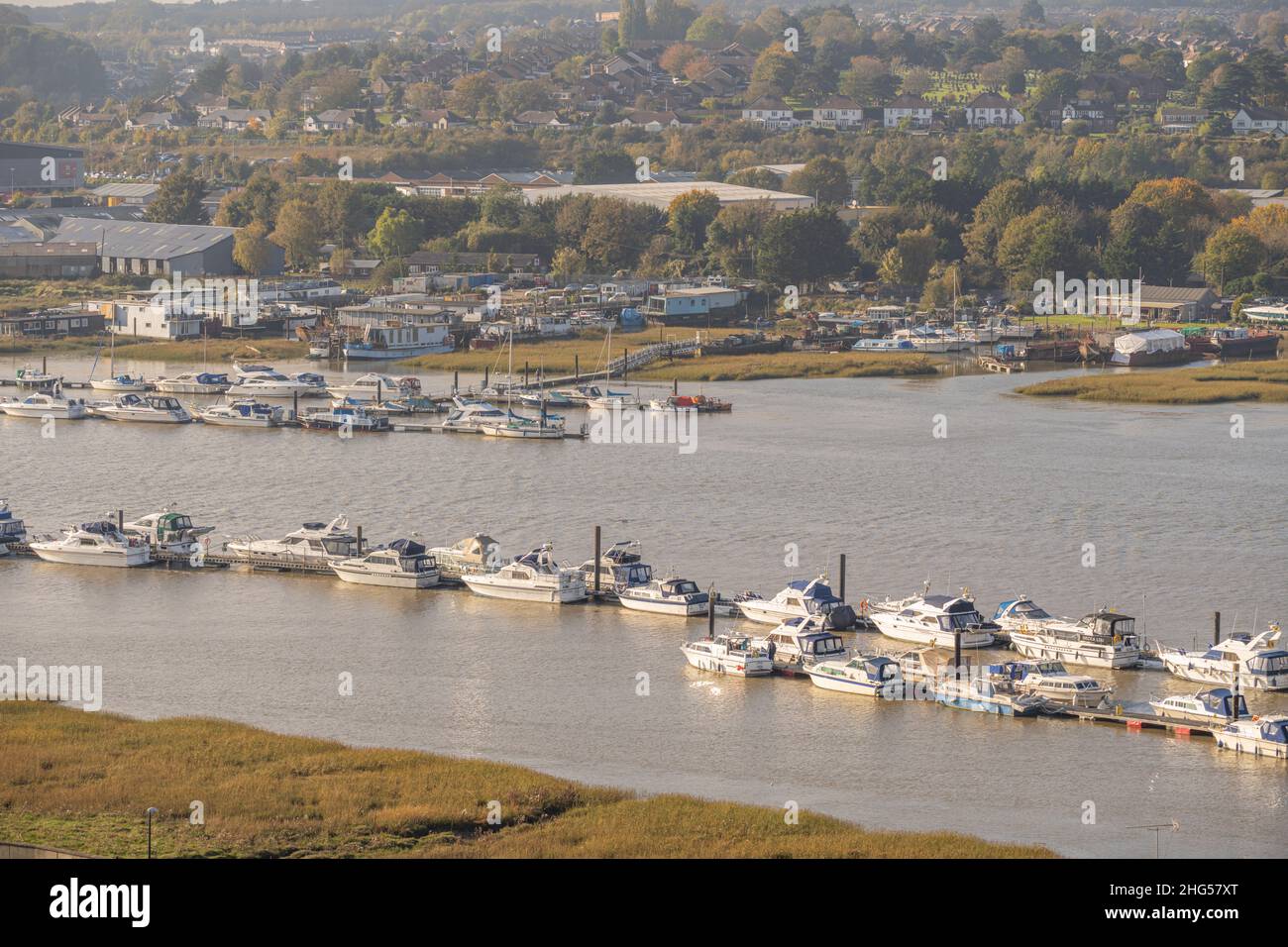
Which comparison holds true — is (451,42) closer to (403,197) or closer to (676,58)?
(676,58)

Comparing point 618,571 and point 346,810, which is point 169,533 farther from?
point 346,810

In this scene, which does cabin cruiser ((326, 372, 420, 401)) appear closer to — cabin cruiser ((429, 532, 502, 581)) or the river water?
the river water

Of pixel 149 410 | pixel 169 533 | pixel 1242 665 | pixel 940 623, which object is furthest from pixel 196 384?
pixel 1242 665

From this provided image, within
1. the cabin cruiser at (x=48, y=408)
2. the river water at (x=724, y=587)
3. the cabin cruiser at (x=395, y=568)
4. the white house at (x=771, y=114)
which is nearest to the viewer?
the river water at (x=724, y=587)

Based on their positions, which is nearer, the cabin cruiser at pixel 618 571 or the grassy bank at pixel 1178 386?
the cabin cruiser at pixel 618 571

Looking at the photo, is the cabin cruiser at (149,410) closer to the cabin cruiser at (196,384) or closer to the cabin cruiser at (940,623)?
the cabin cruiser at (196,384)

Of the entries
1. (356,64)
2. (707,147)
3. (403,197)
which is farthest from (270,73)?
(403,197)

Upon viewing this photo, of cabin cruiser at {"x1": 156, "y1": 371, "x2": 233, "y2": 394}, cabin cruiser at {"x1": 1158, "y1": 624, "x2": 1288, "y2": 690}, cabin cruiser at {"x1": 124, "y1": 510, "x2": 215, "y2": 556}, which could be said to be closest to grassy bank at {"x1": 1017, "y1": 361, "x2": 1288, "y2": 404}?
cabin cruiser at {"x1": 156, "y1": 371, "x2": 233, "y2": 394}

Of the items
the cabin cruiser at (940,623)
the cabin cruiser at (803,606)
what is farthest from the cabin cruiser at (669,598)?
the cabin cruiser at (940,623)
